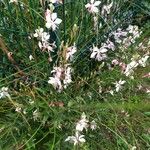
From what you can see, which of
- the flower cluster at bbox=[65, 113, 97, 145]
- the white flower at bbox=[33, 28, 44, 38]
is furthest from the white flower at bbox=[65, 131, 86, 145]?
the white flower at bbox=[33, 28, 44, 38]

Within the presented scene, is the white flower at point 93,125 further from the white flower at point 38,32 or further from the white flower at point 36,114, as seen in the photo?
the white flower at point 38,32

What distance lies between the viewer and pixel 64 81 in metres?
1.94

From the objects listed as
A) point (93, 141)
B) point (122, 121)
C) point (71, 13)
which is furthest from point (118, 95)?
point (71, 13)

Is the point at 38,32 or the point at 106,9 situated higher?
the point at 106,9

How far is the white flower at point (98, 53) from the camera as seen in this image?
208 cm

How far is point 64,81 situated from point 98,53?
0.25m

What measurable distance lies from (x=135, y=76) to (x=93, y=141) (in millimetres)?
424

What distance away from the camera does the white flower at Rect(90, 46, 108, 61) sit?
208cm

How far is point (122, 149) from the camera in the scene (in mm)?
2029

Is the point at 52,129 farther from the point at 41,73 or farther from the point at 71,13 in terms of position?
the point at 71,13

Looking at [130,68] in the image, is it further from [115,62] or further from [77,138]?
[77,138]

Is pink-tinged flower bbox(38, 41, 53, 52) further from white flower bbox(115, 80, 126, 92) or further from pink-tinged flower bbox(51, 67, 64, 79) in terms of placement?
white flower bbox(115, 80, 126, 92)

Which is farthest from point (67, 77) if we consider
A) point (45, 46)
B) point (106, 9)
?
point (106, 9)

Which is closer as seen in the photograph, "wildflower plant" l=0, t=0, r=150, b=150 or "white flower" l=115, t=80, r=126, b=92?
"wildflower plant" l=0, t=0, r=150, b=150
